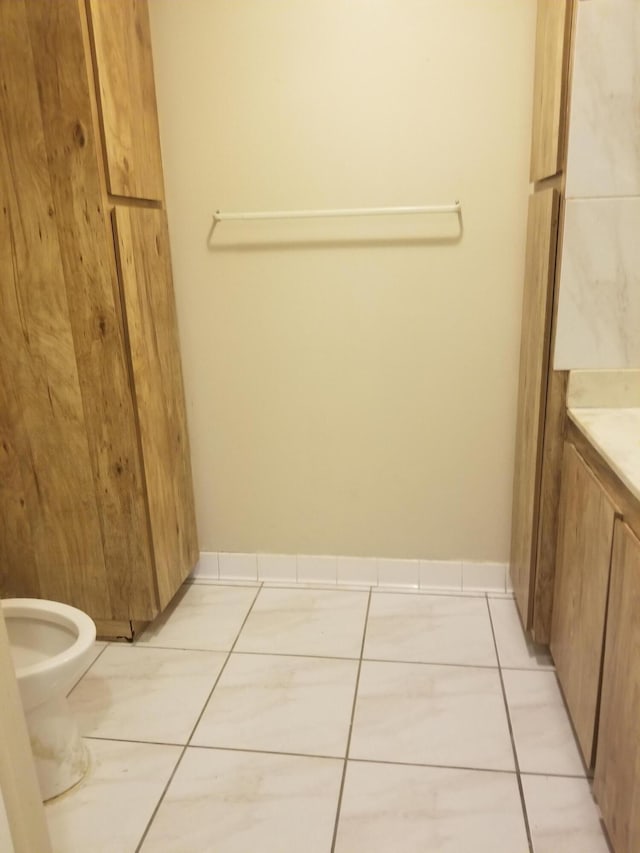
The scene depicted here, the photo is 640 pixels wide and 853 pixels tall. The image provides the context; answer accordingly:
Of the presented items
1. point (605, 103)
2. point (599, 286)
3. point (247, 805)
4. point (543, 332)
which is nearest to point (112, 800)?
point (247, 805)

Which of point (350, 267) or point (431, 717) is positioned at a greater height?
point (350, 267)

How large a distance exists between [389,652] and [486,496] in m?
0.62

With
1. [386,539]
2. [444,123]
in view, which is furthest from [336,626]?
[444,123]

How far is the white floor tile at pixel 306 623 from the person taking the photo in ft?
6.68

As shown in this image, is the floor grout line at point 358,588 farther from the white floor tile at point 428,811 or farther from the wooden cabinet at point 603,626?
the white floor tile at point 428,811

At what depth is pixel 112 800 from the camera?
4.94ft

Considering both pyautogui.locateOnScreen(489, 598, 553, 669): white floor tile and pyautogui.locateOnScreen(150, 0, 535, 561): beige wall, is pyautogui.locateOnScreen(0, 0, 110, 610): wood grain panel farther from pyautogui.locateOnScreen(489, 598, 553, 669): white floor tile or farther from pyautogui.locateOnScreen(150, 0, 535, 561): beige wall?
pyautogui.locateOnScreen(489, 598, 553, 669): white floor tile

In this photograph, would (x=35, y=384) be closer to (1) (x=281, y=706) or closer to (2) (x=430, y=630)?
(1) (x=281, y=706)

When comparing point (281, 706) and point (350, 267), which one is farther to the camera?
point (350, 267)

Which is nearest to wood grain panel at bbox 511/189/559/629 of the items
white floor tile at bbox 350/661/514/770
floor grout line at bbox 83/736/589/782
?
white floor tile at bbox 350/661/514/770

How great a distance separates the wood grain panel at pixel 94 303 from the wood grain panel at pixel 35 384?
0.03m

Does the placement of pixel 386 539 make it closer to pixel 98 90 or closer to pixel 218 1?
pixel 98 90

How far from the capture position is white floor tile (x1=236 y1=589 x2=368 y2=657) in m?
2.04

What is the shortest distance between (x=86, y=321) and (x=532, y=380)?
1257 millimetres
